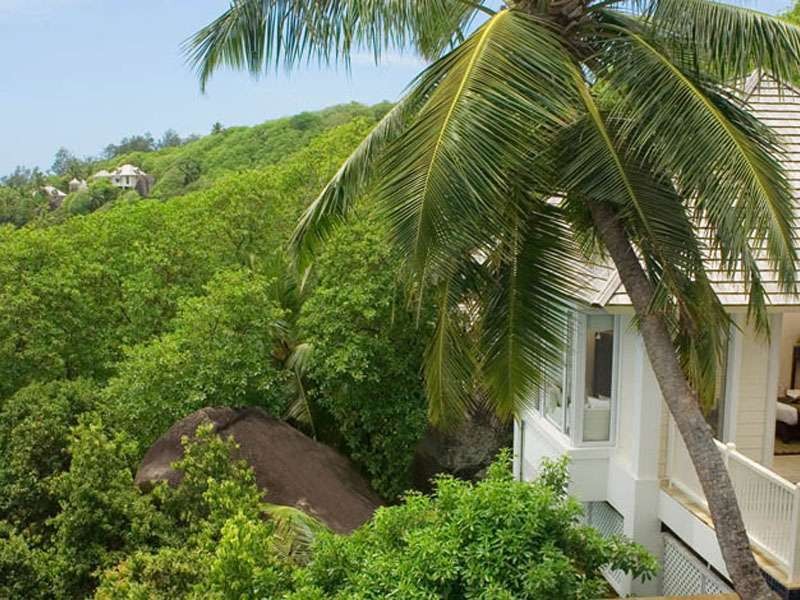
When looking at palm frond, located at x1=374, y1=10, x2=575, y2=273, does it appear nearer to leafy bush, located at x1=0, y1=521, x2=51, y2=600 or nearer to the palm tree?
the palm tree

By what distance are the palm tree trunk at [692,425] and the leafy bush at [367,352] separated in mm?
8187

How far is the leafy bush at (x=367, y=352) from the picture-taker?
49.9 feet

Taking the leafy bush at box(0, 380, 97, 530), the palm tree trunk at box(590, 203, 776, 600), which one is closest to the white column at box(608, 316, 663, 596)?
the palm tree trunk at box(590, 203, 776, 600)

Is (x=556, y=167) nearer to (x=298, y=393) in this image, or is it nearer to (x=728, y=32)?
(x=728, y=32)

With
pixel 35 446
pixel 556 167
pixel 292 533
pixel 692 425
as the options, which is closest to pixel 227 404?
pixel 35 446

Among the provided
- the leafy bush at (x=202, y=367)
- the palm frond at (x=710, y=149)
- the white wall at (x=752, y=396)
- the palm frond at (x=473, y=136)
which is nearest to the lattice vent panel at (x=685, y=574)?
the white wall at (x=752, y=396)

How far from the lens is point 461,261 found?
7.04 metres

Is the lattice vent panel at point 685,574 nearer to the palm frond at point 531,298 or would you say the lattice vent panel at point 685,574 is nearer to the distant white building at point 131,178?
the palm frond at point 531,298

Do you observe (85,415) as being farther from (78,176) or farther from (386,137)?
(78,176)

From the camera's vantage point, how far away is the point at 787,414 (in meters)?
11.4

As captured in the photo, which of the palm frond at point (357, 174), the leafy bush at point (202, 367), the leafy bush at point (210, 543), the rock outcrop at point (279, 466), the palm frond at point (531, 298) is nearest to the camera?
the leafy bush at point (210, 543)

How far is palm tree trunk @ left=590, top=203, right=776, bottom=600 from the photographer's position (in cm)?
619

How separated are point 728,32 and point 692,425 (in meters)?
3.27

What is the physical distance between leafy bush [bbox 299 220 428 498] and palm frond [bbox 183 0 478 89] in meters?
7.69
